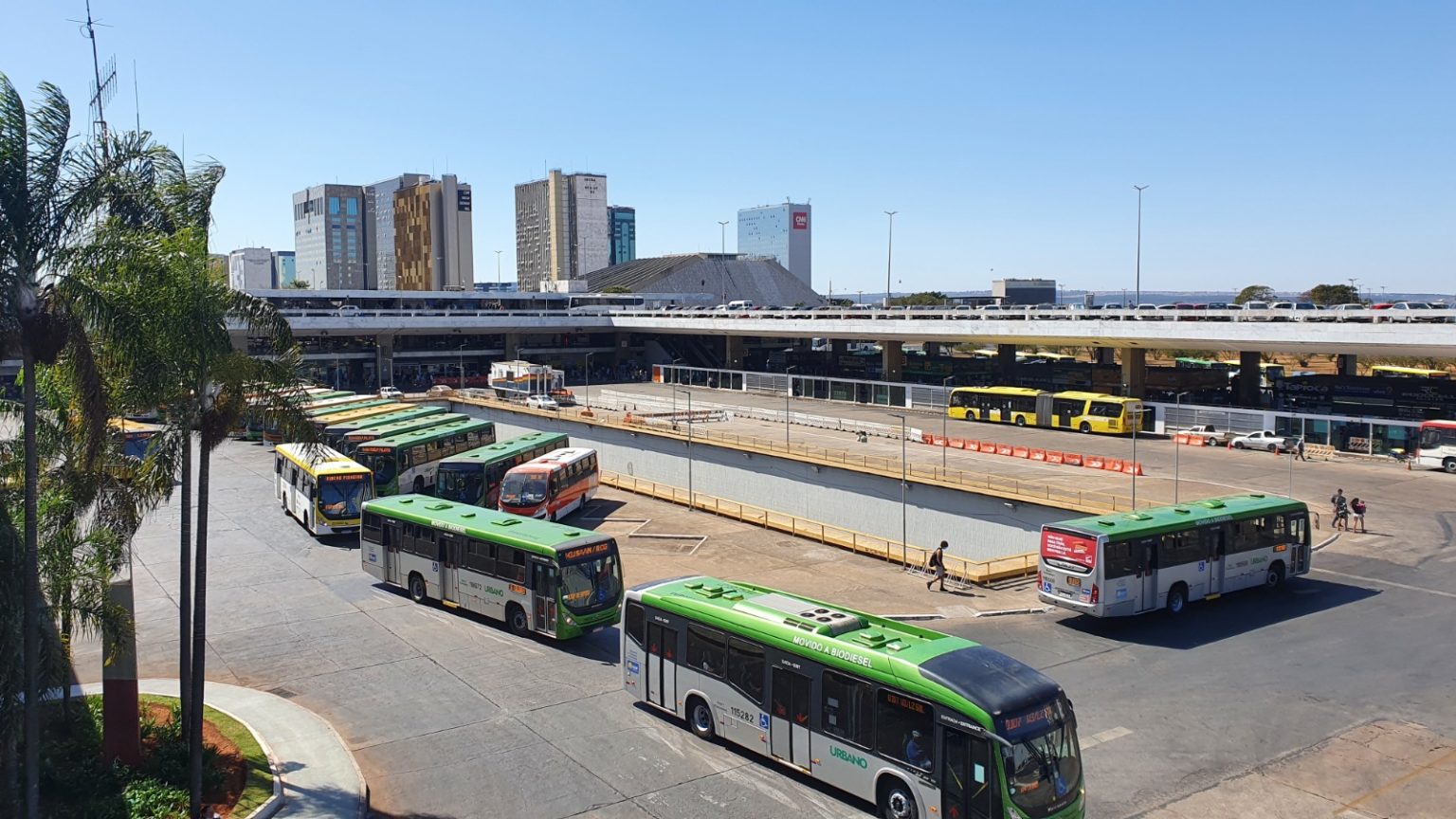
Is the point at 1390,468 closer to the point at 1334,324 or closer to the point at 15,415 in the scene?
the point at 1334,324

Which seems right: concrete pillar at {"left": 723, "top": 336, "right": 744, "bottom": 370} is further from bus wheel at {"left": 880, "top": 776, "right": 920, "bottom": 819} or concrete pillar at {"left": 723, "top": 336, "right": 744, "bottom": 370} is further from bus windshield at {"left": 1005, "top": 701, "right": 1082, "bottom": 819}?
bus windshield at {"left": 1005, "top": 701, "right": 1082, "bottom": 819}

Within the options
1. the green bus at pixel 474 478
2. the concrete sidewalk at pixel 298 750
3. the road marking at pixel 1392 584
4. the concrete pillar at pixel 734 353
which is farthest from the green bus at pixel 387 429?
the concrete pillar at pixel 734 353

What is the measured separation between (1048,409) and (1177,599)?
122 ft

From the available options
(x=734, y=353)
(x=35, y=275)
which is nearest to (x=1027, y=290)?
(x=734, y=353)

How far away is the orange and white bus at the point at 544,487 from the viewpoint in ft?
119

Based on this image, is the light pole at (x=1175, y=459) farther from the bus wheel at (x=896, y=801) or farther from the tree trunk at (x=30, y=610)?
the tree trunk at (x=30, y=610)

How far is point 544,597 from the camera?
22547mm

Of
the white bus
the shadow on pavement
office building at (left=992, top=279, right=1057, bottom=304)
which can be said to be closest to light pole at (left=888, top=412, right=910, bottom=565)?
the shadow on pavement

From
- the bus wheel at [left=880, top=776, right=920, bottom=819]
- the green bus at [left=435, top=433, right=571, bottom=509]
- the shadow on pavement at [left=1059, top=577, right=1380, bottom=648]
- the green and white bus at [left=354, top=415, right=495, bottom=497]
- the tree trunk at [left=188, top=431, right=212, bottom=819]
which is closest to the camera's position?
the bus wheel at [left=880, top=776, right=920, bottom=819]

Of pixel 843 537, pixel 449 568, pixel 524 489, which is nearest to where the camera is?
pixel 449 568

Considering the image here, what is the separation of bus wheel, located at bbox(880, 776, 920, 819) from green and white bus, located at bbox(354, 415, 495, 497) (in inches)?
1121

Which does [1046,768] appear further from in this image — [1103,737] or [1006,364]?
[1006,364]

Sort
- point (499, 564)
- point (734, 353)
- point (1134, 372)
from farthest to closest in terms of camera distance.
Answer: point (734, 353) < point (1134, 372) < point (499, 564)

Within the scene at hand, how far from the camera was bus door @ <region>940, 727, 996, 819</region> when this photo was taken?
1273cm
